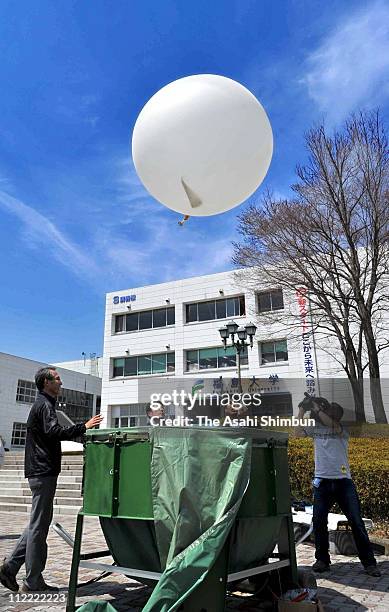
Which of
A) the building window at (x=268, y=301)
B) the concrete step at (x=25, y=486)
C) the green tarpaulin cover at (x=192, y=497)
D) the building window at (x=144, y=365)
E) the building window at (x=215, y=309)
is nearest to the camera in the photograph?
the green tarpaulin cover at (x=192, y=497)


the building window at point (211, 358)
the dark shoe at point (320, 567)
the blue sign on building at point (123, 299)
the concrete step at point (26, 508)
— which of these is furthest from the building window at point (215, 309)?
the dark shoe at point (320, 567)

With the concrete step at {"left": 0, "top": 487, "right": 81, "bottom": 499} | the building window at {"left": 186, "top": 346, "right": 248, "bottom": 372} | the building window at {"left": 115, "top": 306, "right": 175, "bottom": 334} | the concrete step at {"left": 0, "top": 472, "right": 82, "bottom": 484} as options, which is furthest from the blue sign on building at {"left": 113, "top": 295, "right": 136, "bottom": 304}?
the concrete step at {"left": 0, "top": 487, "right": 81, "bottom": 499}

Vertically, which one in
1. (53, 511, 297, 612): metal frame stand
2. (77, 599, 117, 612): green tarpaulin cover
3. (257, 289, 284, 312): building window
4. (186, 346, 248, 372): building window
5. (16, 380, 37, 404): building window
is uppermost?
(257, 289, 284, 312): building window

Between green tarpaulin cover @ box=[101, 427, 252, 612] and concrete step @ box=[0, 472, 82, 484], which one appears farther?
concrete step @ box=[0, 472, 82, 484]

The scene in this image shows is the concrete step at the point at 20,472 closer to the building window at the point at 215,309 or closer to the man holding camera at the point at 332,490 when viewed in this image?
the man holding camera at the point at 332,490

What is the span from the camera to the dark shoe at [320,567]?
464 cm

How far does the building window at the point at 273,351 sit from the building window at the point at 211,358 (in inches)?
51.2

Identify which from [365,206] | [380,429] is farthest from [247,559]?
[365,206]

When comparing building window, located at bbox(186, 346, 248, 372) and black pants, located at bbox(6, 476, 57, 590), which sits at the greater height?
building window, located at bbox(186, 346, 248, 372)

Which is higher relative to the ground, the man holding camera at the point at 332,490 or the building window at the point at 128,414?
the building window at the point at 128,414

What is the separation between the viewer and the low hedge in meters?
6.71

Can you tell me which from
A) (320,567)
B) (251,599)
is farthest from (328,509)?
(251,599)

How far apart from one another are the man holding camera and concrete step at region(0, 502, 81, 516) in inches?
281

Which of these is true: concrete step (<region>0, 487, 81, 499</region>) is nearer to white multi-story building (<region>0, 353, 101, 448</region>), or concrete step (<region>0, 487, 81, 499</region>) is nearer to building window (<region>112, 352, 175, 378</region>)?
white multi-story building (<region>0, 353, 101, 448</region>)
